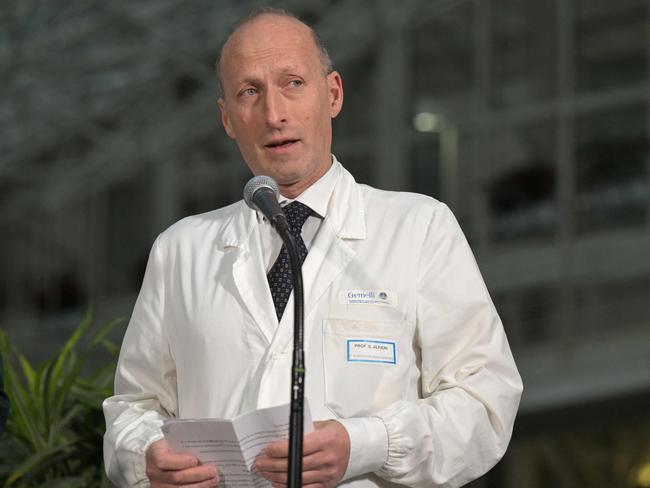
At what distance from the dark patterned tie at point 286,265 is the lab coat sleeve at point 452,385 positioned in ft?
0.80

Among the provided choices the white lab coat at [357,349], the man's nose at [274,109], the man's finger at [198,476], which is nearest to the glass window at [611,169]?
the white lab coat at [357,349]

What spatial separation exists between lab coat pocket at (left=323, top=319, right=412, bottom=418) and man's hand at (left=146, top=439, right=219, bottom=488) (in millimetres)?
256

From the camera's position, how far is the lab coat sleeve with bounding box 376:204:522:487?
7.77 ft

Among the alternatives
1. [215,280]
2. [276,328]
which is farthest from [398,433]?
[215,280]

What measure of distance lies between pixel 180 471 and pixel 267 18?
0.89 m

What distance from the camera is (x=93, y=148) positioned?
61.5ft

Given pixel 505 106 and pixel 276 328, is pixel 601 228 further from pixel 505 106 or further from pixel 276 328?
pixel 276 328

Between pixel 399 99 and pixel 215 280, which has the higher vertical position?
pixel 399 99

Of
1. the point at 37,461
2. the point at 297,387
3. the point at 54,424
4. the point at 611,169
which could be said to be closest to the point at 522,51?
the point at 611,169

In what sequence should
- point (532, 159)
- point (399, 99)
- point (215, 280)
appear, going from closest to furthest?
point (215, 280) → point (532, 159) → point (399, 99)

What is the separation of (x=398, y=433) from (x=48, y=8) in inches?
540

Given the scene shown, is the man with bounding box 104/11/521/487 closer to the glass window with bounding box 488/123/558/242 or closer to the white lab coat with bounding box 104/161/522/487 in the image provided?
the white lab coat with bounding box 104/161/522/487

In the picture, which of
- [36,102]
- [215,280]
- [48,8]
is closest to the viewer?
[215,280]

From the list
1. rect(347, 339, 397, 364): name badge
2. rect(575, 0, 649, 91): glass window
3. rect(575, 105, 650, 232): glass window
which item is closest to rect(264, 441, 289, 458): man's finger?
rect(347, 339, 397, 364): name badge
